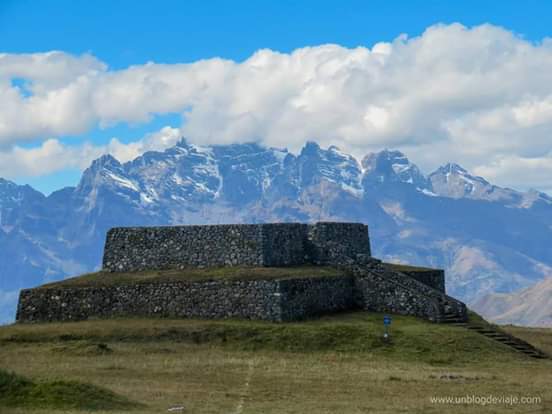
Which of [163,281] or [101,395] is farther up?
[163,281]

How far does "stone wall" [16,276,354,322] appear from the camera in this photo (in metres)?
58.8

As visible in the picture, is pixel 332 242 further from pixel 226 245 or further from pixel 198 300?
pixel 198 300

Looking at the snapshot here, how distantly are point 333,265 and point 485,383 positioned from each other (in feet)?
83.3

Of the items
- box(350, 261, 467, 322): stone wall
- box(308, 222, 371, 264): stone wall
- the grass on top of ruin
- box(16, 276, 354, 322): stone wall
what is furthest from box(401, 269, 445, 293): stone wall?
the grass on top of ruin

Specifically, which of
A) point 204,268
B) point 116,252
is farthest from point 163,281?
point 116,252

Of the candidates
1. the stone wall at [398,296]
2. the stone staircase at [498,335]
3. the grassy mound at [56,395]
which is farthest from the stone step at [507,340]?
the grassy mound at [56,395]

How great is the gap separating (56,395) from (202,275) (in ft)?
85.2

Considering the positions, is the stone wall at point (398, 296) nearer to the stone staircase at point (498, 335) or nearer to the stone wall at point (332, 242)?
the stone staircase at point (498, 335)

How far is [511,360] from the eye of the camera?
5188cm

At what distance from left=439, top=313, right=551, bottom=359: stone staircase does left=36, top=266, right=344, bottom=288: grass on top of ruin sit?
813 centimetres

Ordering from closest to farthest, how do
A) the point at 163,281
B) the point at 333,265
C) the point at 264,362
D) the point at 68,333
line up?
the point at 264,362
the point at 68,333
the point at 163,281
the point at 333,265

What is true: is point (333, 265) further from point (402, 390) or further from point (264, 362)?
point (402, 390)

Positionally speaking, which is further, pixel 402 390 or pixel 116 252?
pixel 116 252

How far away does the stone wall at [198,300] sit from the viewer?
58781 millimetres
